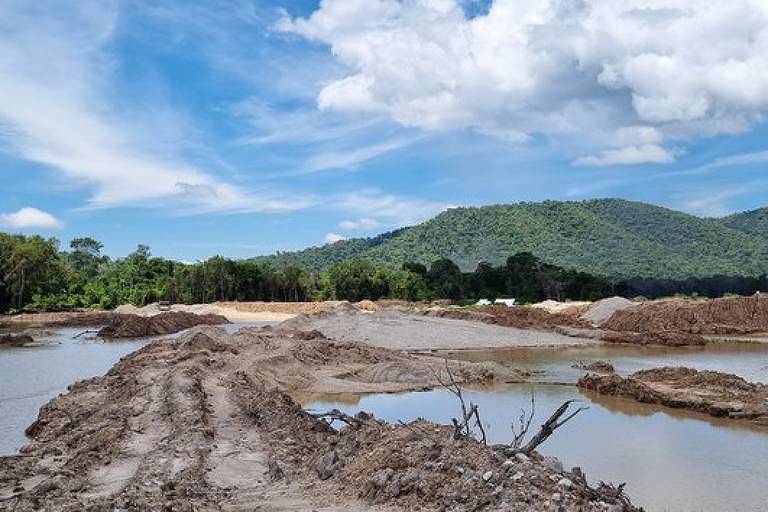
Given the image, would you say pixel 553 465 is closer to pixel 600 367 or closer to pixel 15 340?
pixel 600 367

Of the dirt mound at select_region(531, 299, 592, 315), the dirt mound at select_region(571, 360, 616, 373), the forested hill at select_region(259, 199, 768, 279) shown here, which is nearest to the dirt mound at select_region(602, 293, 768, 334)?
the dirt mound at select_region(531, 299, 592, 315)

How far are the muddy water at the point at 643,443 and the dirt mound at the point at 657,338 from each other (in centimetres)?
2002

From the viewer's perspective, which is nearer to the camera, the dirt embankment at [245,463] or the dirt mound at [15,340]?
the dirt embankment at [245,463]

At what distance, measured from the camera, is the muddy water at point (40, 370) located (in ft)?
58.6

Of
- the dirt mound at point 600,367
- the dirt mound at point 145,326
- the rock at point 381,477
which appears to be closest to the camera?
the rock at point 381,477

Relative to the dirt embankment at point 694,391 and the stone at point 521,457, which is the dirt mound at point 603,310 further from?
the stone at point 521,457

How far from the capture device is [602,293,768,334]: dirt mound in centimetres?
4741

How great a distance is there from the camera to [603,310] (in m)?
53.6

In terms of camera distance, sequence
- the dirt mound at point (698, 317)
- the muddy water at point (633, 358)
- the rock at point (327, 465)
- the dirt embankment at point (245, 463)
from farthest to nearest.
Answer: the dirt mound at point (698, 317) < the muddy water at point (633, 358) < the rock at point (327, 465) < the dirt embankment at point (245, 463)

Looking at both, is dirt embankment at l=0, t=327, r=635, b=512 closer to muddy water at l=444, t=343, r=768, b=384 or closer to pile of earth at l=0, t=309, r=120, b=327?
muddy water at l=444, t=343, r=768, b=384

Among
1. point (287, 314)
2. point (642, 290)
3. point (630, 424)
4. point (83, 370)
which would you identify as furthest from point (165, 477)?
point (642, 290)

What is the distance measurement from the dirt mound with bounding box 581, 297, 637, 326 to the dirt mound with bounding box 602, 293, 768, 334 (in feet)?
4.23

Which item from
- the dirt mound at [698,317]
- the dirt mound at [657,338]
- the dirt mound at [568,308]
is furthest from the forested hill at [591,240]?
the dirt mound at [657,338]

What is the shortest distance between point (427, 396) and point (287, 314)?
193 ft
